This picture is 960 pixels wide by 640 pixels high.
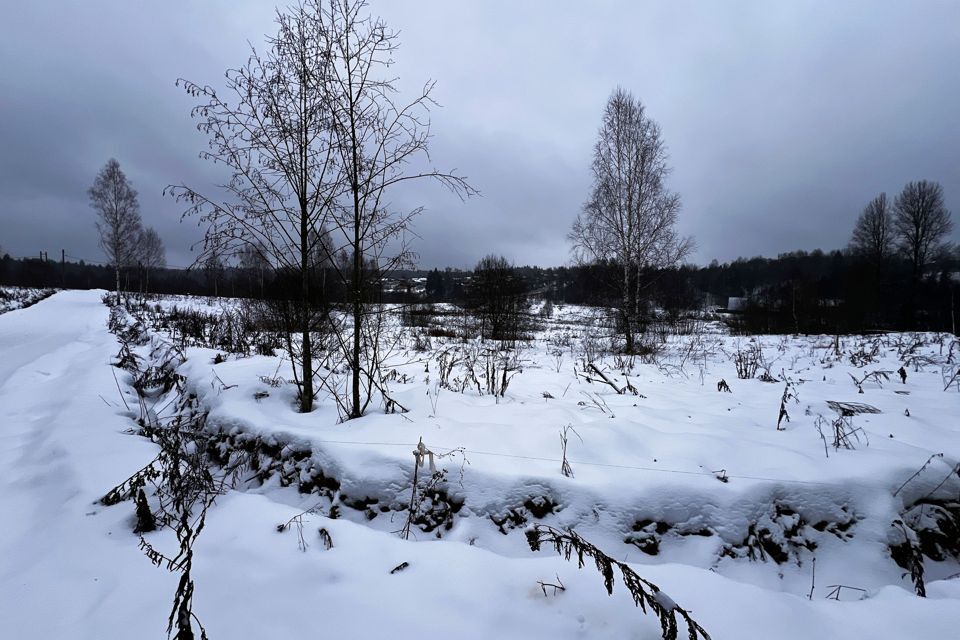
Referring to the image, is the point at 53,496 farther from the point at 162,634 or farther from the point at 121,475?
the point at 162,634

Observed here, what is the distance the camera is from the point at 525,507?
2115 millimetres

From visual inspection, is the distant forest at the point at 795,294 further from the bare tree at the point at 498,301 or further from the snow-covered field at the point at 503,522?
the snow-covered field at the point at 503,522

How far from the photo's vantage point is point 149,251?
30.0 meters

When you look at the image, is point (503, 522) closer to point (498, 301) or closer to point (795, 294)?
point (498, 301)

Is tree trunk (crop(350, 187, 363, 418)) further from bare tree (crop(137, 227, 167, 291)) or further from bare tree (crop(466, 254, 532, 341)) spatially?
bare tree (crop(137, 227, 167, 291))

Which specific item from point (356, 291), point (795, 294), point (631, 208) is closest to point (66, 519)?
point (356, 291)

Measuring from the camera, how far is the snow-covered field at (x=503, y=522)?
142 cm

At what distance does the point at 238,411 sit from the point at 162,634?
2363 mm

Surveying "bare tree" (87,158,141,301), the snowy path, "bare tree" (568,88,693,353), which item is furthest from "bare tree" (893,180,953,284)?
"bare tree" (87,158,141,301)

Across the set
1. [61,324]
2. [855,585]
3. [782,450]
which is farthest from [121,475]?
[61,324]

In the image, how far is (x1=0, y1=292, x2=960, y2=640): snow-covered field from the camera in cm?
142

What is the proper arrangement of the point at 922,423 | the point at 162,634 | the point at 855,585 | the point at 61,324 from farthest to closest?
the point at 61,324 < the point at 922,423 < the point at 855,585 < the point at 162,634

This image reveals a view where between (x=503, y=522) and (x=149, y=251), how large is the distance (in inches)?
1582

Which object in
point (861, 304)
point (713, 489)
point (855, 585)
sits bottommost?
point (855, 585)
